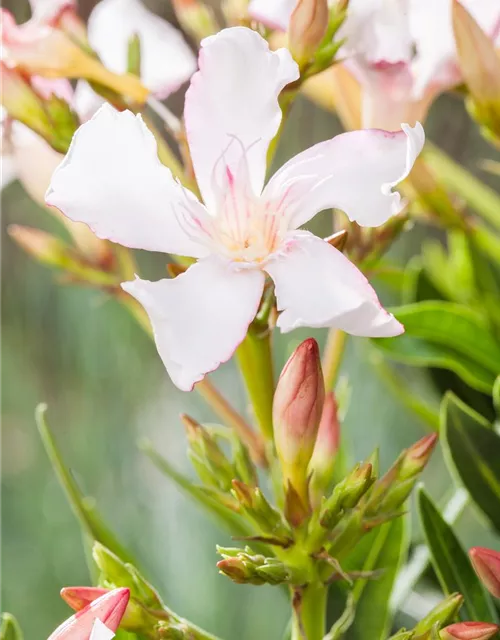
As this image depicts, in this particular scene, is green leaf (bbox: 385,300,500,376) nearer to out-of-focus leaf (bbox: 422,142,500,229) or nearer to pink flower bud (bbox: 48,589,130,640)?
out-of-focus leaf (bbox: 422,142,500,229)

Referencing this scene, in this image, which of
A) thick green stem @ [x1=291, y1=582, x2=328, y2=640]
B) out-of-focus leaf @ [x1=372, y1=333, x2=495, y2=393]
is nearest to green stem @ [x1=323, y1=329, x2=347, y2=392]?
out-of-focus leaf @ [x1=372, y1=333, x2=495, y2=393]

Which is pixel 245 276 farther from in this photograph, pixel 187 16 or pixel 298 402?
pixel 187 16

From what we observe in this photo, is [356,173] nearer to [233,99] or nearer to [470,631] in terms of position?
[233,99]

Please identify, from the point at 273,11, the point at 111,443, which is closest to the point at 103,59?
the point at 273,11

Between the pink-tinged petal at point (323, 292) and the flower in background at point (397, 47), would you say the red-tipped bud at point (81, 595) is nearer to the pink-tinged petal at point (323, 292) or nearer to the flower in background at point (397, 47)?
the pink-tinged petal at point (323, 292)

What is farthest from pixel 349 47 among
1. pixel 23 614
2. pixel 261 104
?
pixel 23 614

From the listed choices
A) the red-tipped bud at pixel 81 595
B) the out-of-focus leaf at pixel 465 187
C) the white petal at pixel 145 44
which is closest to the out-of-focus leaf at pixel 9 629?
the red-tipped bud at pixel 81 595

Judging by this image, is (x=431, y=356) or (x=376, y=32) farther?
(x=431, y=356)
